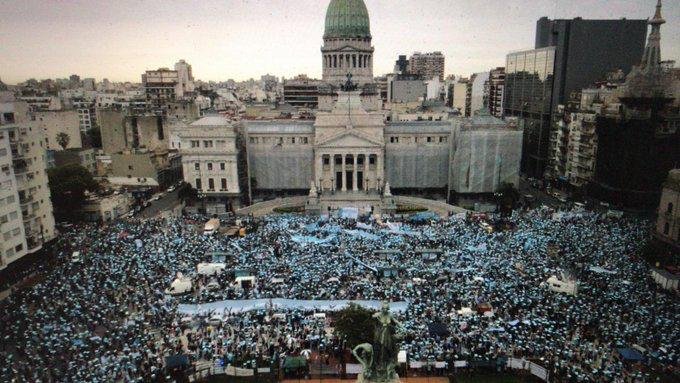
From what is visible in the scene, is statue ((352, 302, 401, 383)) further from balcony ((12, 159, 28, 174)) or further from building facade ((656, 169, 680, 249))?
balcony ((12, 159, 28, 174))

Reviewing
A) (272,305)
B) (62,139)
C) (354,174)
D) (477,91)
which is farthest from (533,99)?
(62,139)

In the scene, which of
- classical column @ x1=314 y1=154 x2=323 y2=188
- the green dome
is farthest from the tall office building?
classical column @ x1=314 y1=154 x2=323 y2=188

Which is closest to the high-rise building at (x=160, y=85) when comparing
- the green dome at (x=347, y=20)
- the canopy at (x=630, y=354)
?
the green dome at (x=347, y=20)

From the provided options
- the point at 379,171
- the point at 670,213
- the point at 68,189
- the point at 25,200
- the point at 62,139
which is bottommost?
the point at 670,213

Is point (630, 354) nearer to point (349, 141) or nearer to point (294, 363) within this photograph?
point (294, 363)

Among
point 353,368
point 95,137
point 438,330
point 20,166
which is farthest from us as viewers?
point 95,137

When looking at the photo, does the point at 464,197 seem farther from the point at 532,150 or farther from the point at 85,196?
the point at 85,196

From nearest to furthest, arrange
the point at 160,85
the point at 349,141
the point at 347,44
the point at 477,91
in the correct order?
the point at 349,141 → the point at 347,44 → the point at 160,85 → the point at 477,91

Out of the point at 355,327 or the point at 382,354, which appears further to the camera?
the point at 355,327
